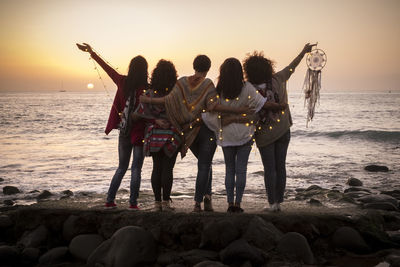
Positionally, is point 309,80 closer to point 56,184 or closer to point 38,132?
point 56,184

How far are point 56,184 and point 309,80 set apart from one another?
8.12 metres

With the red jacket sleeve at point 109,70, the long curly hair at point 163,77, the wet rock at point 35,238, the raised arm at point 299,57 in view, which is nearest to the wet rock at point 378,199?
the raised arm at point 299,57

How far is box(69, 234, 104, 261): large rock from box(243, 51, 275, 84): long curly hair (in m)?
2.85

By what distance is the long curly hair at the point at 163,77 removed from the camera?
5.10 m

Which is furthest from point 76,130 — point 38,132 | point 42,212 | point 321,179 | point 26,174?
point 42,212

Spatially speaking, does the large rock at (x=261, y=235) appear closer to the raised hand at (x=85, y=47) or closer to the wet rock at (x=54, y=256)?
the wet rock at (x=54, y=256)

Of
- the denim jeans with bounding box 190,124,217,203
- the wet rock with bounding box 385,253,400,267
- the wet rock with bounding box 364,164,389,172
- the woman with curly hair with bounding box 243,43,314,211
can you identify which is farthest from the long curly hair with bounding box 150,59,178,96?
the wet rock with bounding box 364,164,389,172

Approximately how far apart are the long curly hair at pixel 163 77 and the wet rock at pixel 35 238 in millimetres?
2431

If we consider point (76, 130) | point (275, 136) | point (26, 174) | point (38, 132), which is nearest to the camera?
point (275, 136)

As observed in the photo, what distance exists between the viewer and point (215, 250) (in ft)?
15.9

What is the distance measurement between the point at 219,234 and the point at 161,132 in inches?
57.1

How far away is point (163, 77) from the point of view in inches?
201

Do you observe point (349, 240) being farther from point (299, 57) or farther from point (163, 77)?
point (163, 77)

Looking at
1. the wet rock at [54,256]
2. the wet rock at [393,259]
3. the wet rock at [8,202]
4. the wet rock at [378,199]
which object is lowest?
the wet rock at [8,202]
